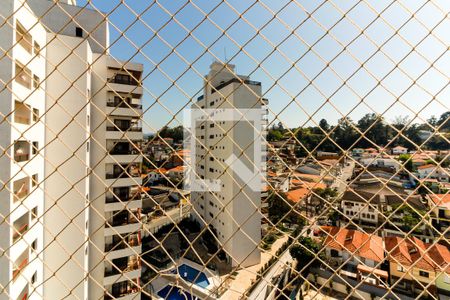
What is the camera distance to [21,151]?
3.51 metres

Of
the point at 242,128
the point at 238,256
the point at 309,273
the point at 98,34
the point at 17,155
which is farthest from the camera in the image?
the point at 238,256

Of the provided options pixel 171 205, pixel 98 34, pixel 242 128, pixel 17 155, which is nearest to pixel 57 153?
pixel 17 155

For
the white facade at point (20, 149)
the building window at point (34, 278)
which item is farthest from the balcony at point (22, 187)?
the building window at point (34, 278)

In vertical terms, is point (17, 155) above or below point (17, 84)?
below

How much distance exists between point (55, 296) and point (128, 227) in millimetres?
1560

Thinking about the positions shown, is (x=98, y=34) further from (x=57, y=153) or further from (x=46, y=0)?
(x=57, y=153)

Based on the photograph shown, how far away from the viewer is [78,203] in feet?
13.5

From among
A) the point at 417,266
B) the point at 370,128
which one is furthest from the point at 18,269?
the point at 417,266

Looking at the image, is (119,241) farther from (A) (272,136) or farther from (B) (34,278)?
(A) (272,136)

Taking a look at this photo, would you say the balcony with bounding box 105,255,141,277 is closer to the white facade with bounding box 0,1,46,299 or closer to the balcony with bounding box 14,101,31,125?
the white facade with bounding box 0,1,46,299

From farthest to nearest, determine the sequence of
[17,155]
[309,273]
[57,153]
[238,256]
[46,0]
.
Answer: [238,256] < [309,273] < [46,0] < [57,153] < [17,155]

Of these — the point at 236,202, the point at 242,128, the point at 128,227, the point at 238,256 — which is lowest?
the point at 238,256

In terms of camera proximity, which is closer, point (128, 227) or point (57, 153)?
point (57, 153)

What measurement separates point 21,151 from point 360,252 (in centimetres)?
424
